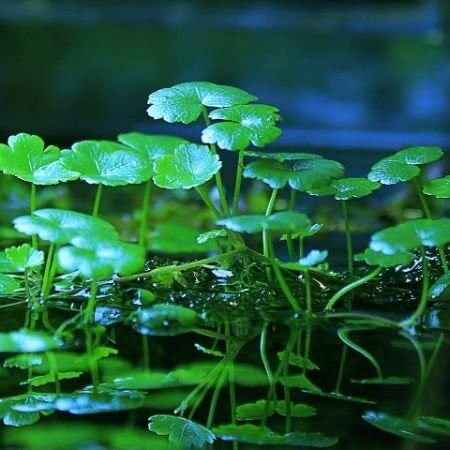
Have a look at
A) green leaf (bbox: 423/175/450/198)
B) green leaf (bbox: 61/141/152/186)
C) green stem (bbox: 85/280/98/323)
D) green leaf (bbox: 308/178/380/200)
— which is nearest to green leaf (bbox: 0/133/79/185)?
green leaf (bbox: 61/141/152/186)

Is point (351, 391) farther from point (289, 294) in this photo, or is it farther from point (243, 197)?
point (243, 197)

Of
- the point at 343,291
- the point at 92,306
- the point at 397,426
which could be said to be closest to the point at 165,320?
the point at 92,306

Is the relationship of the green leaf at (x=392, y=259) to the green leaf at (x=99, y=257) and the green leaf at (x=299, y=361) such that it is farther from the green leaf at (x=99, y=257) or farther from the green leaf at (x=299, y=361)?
the green leaf at (x=99, y=257)

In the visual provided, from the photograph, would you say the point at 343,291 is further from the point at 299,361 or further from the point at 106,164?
the point at 106,164

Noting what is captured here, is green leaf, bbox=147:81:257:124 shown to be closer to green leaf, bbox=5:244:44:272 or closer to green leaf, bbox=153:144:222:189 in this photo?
green leaf, bbox=153:144:222:189

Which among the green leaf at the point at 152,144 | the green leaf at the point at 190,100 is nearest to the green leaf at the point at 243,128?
the green leaf at the point at 190,100

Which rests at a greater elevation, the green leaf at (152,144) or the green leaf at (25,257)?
the green leaf at (152,144)

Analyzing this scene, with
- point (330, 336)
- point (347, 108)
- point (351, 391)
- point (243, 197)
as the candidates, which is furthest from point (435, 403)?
point (347, 108)
